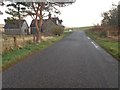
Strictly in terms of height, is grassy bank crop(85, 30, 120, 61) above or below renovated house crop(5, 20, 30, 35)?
below

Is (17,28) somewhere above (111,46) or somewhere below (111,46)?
above

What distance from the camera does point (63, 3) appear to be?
38875mm

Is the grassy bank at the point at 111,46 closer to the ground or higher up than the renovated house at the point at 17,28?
closer to the ground

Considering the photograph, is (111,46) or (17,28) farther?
(17,28)

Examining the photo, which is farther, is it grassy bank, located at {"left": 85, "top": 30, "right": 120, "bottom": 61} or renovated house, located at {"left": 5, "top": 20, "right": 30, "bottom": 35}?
renovated house, located at {"left": 5, "top": 20, "right": 30, "bottom": 35}

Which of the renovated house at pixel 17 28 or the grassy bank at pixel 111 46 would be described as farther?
the renovated house at pixel 17 28

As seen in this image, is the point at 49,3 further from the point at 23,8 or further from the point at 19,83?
the point at 19,83

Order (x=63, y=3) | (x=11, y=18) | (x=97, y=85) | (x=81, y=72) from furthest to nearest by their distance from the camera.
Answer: (x=11, y=18)
(x=63, y=3)
(x=81, y=72)
(x=97, y=85)

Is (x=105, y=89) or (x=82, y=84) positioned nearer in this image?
(x=105, y=89)

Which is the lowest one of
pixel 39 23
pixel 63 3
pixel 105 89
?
pixel 105 89

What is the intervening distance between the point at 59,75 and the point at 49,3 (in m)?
29.0


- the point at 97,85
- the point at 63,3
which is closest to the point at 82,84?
A: the point at 97,85

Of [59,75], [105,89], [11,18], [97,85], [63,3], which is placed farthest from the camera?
[11,18]

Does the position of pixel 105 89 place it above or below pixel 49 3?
below
